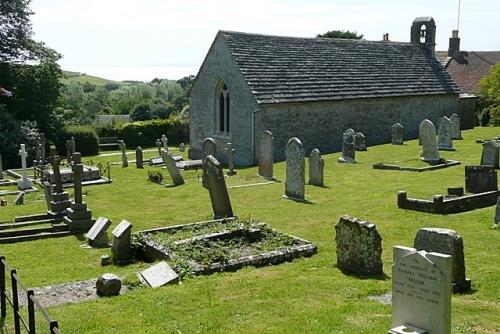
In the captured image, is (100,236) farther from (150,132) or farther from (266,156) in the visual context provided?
(150,132)

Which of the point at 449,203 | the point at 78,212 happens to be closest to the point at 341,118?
the point at 449,203

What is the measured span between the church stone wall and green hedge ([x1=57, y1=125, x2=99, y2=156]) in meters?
15.9

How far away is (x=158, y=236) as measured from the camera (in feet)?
43.9

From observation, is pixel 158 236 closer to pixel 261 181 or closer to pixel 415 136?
pixel 261 181

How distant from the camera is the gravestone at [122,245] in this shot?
1250 cm

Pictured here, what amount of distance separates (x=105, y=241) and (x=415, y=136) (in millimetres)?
27106

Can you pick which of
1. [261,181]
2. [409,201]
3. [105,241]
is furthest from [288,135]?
[105,241]

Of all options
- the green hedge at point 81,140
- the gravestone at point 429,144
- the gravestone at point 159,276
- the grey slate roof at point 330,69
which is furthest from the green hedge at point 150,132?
the gravestone at point 159,276

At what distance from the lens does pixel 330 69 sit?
111 feet

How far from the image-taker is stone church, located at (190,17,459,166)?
29.7 m

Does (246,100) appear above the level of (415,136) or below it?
above

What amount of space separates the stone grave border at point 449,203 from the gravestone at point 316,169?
5.04m

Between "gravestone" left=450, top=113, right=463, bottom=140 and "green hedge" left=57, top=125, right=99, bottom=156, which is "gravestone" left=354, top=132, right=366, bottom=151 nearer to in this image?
"gravestone" left=450, top=113, right=463, bottom=140

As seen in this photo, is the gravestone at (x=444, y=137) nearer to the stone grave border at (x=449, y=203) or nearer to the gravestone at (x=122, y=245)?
the stone grave border at (x=449, y=203)
